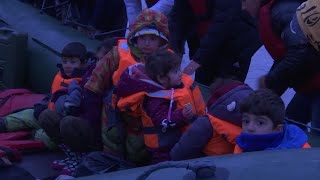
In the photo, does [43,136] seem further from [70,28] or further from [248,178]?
[248,178]

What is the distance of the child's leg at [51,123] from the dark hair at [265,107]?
130cm

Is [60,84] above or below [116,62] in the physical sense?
below

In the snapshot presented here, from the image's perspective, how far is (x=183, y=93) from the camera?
3.10 m

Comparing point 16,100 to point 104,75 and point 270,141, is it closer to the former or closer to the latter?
point 104,75

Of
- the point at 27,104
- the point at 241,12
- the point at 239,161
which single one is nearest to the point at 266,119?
the point at 239,161

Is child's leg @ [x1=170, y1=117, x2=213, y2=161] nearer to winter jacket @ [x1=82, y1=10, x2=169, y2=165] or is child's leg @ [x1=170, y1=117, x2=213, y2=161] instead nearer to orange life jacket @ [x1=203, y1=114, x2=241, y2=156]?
orange life jacket @ [x1=203, y1=114, x2=241, y2=156]

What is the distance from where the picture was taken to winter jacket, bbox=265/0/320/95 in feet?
10.7

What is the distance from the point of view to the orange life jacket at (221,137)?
275 centimetres

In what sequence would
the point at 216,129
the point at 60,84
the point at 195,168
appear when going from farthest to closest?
the point at 60,84 < the point at 216,129 < the point at 195,168

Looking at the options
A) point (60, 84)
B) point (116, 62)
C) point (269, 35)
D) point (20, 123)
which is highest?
point (269, 35)

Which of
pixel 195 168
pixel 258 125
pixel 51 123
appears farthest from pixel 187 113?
pixel 195 168

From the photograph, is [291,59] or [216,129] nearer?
[216,129]

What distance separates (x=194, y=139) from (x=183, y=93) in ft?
1.02

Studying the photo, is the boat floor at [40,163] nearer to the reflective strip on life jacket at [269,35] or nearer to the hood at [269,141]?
the reflective strip on life jacket at [269,35]
